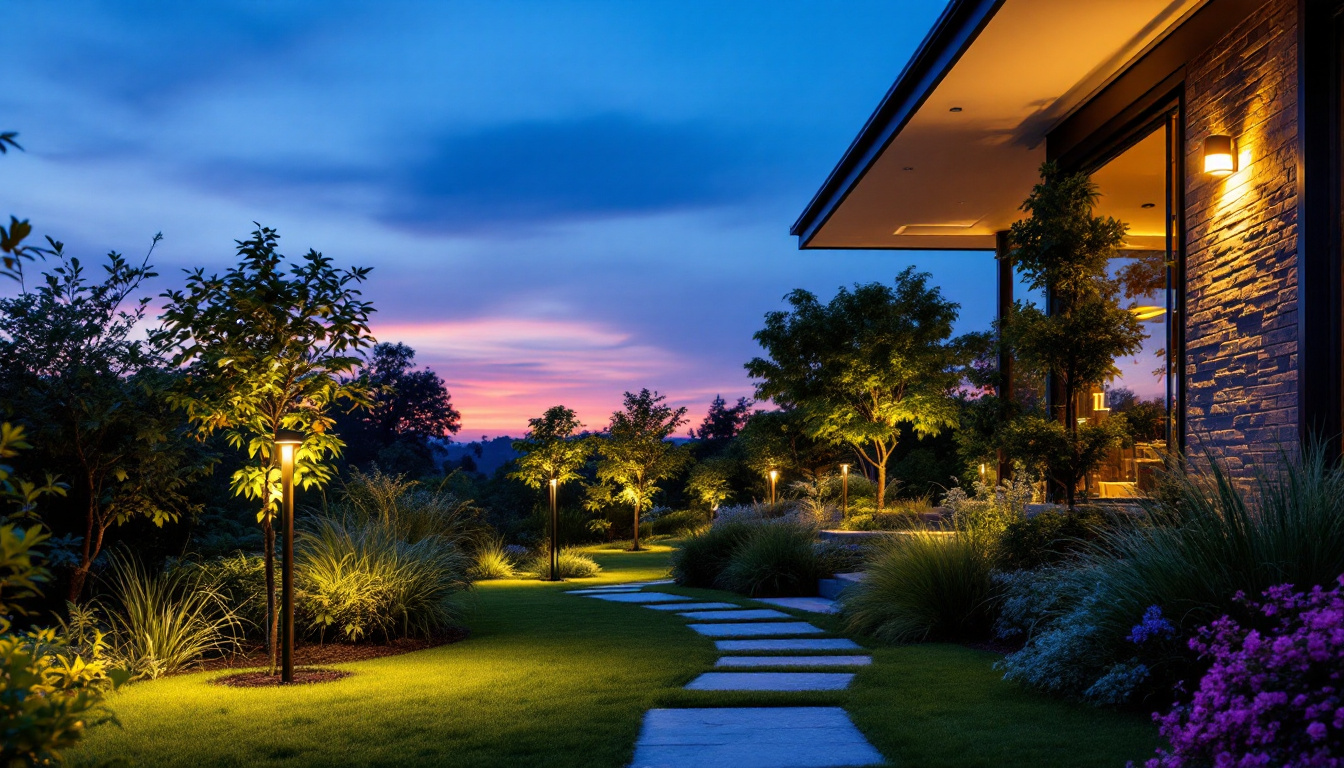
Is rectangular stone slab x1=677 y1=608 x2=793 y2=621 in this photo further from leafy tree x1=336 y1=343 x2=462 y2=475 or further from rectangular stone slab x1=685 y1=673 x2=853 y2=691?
leafy tree x1=336 y1=343 x2=462 y2=475

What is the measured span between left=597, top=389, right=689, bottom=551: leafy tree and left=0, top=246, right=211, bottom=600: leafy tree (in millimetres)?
14287

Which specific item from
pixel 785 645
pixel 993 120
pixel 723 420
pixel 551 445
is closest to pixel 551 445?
pixel 551 445

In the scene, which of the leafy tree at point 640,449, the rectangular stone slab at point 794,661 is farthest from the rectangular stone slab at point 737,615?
the leafy tree at point 640,449

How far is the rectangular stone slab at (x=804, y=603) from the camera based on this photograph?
26.0 feet

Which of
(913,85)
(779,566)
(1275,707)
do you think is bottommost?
(779,566)

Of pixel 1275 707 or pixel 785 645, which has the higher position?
pixel 1275 707

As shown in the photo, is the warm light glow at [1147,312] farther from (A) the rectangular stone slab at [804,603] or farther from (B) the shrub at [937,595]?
(A) the rectangular stone slab at [804,603]

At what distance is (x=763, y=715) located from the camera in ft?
13.6

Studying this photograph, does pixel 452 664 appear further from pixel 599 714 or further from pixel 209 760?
pixel 209 760

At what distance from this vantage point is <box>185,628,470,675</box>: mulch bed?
5.82m

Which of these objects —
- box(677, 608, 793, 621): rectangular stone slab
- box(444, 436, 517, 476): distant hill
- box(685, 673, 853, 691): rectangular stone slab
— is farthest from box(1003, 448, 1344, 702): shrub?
box(444, 436, 517, 476): distant hill

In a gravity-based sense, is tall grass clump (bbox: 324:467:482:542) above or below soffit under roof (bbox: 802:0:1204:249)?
below

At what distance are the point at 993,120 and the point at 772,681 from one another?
6.89m

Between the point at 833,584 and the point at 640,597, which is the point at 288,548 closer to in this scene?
the point at 640,597
